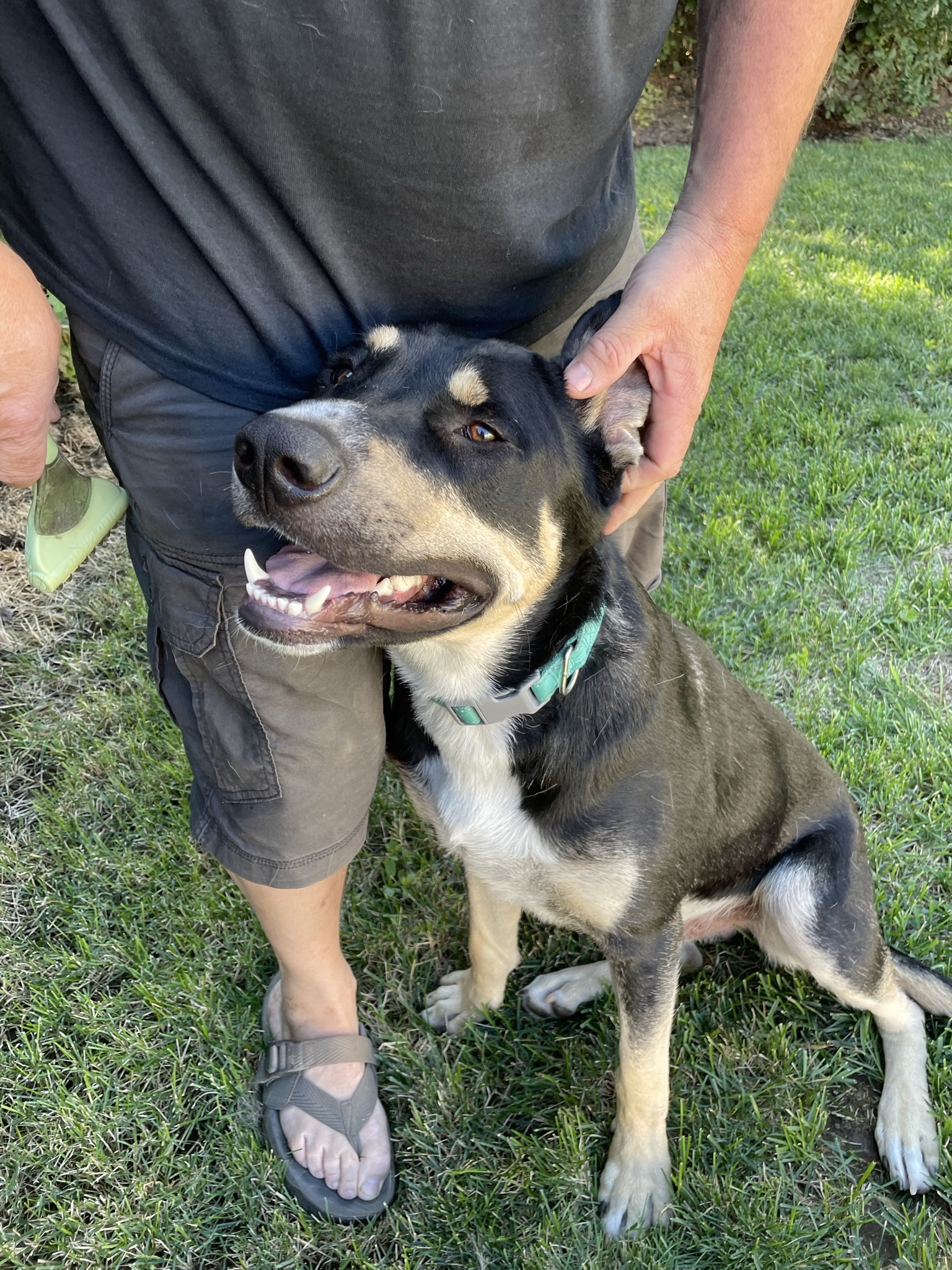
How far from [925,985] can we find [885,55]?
17.6 m

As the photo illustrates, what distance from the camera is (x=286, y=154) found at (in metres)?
1.81

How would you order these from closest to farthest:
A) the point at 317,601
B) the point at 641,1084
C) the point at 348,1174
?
the point at 317,601 < the point at 641,1084 < the point at 348,1174

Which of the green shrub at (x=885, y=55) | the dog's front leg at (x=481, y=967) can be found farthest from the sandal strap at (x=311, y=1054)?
the green shrub at (x=885, y=55)

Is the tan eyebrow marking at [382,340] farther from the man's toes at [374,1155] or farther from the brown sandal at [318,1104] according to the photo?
the man's toes at [374,1155]

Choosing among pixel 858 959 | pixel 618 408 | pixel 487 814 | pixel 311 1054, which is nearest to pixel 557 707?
pixel 487 814

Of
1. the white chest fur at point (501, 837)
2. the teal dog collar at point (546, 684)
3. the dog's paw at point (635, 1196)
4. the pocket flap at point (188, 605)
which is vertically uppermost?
the pocket flap at point (188, 605)

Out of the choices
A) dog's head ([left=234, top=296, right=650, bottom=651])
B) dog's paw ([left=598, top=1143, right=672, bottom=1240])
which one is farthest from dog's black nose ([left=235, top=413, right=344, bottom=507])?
dog's paw ([left=598, top=1143, right=672, bottom=1240])

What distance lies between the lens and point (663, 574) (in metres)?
4.56

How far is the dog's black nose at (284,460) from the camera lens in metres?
1.75

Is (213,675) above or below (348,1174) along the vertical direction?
above

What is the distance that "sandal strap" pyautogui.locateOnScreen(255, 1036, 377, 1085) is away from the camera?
261cm

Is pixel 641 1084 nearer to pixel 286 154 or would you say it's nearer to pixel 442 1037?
pixel 442 1037

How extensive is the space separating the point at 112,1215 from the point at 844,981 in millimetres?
2088

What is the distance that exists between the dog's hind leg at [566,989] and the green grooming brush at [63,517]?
1.88 metres
